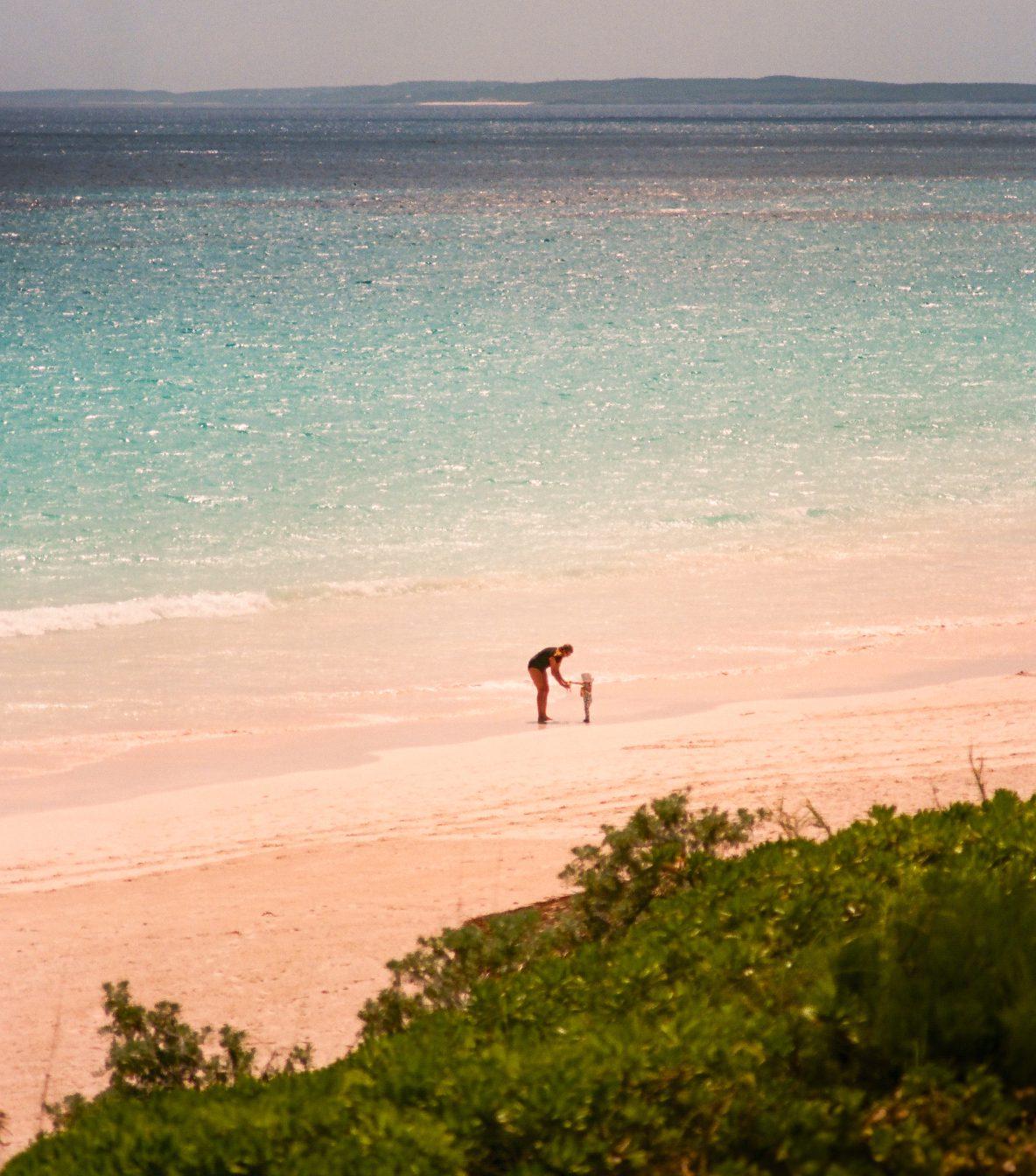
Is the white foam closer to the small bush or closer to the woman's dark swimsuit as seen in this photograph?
the woman's dark swimsuit

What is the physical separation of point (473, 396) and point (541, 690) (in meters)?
19.2

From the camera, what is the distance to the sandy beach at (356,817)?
782 centimetres

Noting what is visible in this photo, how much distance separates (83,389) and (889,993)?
30757mm

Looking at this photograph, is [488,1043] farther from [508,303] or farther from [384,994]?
[508,303]

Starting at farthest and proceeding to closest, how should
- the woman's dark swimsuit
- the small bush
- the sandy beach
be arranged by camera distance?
the woman's dark swimsuit → the sandy beach → the small bush

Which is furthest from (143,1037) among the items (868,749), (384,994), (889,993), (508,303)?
(508,303)

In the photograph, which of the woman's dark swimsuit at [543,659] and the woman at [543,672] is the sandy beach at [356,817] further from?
the woman's dark swimsuit at [543,659]

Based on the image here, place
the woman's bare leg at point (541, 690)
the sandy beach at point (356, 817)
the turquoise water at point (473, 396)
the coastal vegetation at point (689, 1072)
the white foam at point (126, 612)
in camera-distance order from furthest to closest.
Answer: the turquoise water at point (473, 396) → the white foam at point (126, 612) → the woman's bare leg at point (541, 690) → the sandy beach at point (356, 817) → the coastal vegetation at point (689, 1072)

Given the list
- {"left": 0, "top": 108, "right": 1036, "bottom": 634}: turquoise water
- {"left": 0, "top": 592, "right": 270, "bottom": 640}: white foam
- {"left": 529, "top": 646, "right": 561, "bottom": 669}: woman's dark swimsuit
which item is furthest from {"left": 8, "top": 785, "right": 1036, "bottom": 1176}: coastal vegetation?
{"left": 0, "top": 108, "right": 1036, "bottom": 634}: turquoise water

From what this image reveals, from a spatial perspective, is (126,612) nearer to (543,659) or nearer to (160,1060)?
(543,659)

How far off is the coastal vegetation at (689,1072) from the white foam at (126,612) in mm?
11683

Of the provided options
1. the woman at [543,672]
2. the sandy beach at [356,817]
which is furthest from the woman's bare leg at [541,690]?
the sandy beach at [356,817]

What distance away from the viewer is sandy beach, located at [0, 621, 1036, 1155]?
7.82m

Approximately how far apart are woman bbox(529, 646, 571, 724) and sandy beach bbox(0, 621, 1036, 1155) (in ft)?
0.75
